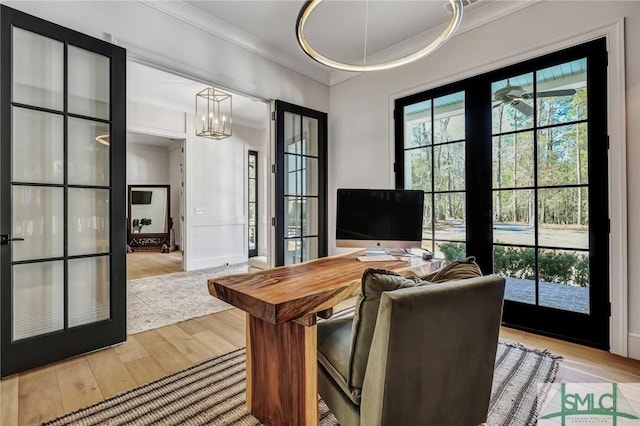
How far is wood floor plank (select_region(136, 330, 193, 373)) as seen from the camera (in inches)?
82.0

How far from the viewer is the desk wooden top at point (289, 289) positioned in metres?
1.18

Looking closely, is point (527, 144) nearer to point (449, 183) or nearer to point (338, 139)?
point (449, 183)

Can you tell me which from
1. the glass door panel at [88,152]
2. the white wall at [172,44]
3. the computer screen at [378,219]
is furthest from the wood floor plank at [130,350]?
the white wall at [172,44]

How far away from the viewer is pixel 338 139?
407 cm

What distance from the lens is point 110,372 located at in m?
1.97

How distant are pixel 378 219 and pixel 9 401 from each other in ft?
8.28

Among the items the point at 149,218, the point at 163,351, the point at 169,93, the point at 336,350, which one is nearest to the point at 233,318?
the point at 163,351

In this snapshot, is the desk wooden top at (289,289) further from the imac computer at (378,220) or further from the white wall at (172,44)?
the white wall at (172,44)

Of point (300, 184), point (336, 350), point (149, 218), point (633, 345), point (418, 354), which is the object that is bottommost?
point (633, 345)

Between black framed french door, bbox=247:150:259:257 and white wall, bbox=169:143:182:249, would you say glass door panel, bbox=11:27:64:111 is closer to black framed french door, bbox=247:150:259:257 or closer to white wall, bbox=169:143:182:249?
black framed french door, bbox=247:150:259:257

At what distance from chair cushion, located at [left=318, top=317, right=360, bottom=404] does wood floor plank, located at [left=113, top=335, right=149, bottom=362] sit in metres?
1.55

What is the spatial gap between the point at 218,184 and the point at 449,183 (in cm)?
418

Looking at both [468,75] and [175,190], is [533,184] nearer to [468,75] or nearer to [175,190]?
[468,75]

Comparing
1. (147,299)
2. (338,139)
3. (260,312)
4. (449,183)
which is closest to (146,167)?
(147,299)
